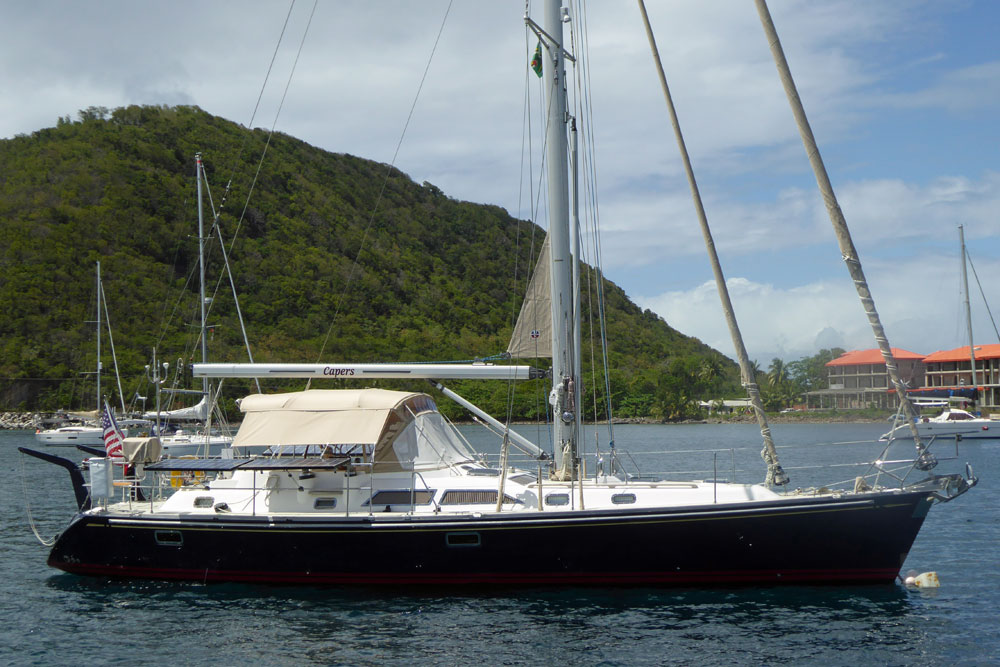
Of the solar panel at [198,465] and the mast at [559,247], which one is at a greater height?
the mast at [559,247]

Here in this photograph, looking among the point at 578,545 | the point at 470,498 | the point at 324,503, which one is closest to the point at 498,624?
the point at 578,545

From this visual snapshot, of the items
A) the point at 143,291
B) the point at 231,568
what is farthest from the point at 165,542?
the point at 143,291

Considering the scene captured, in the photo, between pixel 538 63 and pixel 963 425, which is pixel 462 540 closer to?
pixel 538 63

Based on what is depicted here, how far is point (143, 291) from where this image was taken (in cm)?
7969

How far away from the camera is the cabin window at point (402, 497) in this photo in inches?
585

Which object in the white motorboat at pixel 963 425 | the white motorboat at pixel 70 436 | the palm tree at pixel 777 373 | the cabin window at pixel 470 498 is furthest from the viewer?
the palm tree at pixel 777 373

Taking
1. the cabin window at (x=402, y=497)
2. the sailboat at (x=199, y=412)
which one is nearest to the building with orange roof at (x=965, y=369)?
the sailboat at (x=199, y=412)

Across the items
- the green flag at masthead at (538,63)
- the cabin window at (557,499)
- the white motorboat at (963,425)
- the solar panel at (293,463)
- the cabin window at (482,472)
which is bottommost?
the white motorboat at (963,425)

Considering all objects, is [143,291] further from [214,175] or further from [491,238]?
[491,238]

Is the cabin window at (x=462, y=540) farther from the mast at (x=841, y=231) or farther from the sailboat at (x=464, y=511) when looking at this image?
the mast at (x=841, y=231)

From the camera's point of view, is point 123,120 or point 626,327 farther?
point 123,120

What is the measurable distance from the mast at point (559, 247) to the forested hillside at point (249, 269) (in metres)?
31.2

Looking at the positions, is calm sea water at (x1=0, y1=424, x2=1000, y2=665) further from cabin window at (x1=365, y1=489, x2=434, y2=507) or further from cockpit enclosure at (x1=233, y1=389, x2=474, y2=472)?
cockpit enclosure at (x1=233, y1=389, x2=474, y2=472)

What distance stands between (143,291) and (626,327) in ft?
180
